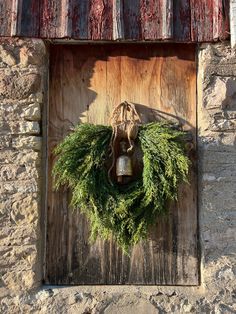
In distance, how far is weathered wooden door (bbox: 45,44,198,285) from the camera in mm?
3711

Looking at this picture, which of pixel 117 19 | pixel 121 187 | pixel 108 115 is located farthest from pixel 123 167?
pixel 117 19

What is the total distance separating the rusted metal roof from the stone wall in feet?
0.39

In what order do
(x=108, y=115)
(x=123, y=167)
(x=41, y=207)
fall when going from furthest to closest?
(x=108, y=115) → (x=41, y=207) → (x=123, y=167)

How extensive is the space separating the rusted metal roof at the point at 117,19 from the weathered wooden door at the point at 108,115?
0.18m

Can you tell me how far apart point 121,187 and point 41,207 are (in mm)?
588

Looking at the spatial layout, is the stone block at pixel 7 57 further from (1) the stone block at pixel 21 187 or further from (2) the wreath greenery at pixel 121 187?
(1) the stone block at pixel 21 187

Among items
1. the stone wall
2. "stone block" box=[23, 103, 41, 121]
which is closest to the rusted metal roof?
the stone wall

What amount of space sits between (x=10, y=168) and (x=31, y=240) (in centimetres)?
52

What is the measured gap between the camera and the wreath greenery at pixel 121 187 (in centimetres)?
351

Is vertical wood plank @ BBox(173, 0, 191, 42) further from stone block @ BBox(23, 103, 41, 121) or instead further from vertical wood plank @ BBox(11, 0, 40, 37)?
stone block @ BBox(23, 103, 41, 121)

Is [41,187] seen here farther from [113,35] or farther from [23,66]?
[113,35]

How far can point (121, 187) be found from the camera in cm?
365

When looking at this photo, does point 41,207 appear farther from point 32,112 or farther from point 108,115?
point 108,115

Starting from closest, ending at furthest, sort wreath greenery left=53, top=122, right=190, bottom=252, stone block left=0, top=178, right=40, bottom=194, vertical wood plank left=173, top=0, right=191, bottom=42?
wreath greenery left=53, top=122, right=190, bottom=252
stone block left=0, top=178, right=40, bottom=194
vertical wood plank left=173, top=0, right=191, bottom=42
